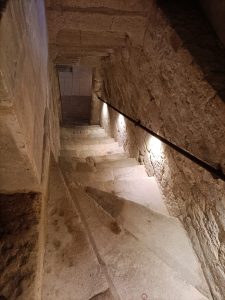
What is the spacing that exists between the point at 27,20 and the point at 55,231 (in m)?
1.52

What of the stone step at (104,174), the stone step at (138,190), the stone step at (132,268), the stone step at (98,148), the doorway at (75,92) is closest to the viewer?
the stone step at (132,268)

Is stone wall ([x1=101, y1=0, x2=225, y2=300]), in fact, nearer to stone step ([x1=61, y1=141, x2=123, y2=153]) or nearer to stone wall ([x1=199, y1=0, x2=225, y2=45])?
stone wall ([x1=199, y1=0, x2=225, y2=45])

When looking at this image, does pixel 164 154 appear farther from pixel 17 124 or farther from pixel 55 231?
pixel 17 124

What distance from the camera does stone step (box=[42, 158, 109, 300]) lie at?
4.68ft

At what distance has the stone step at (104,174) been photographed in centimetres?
284

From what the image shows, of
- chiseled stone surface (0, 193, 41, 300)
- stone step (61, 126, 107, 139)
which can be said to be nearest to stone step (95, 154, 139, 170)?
chiseled stone surface (0, 193, 41, 300)

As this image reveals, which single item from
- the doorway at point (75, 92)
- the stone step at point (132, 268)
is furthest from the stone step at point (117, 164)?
the doorway at point (75, 92)

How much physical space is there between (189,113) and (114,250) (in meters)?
1.45

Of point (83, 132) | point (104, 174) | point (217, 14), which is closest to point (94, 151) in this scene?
point (104, 174)

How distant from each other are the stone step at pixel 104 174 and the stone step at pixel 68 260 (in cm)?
97

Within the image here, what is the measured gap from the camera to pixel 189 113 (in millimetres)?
1994

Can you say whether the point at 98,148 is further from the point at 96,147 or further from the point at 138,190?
the point at 138,190

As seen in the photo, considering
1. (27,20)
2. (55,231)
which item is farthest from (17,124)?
(55,231)

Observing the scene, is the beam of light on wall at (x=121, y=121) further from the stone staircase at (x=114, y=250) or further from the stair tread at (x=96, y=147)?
the stone staircase at (x=114, y=250)
